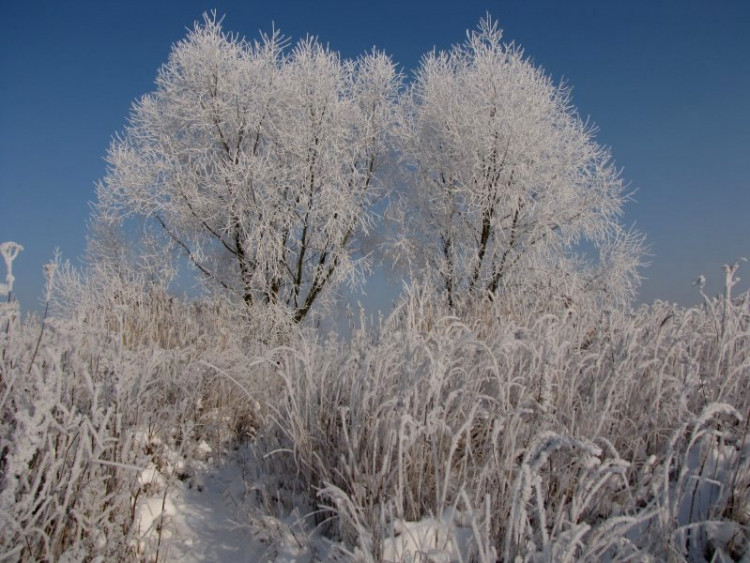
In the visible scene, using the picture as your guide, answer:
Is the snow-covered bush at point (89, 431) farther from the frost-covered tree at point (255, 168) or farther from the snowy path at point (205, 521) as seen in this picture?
the frost-covered tree at point (255, 168)

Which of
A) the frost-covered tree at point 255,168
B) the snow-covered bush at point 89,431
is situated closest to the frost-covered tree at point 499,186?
the frost-covered tree at point 255,168

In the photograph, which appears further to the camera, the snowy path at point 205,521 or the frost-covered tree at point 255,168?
the frost-covered tree at point 255,168

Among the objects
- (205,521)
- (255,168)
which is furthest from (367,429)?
(255,168)

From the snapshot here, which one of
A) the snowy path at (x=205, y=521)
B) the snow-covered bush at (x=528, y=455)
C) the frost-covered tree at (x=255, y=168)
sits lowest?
the snowy path at (x=205, y=521)

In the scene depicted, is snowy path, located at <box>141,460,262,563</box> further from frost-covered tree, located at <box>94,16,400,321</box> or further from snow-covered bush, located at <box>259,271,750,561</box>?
frost-covered tree, located at <box>94,16,400,321</box>

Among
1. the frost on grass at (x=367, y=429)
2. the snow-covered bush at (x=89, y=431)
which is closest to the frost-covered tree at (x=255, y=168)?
the frost on grass at (x=367, y=429)

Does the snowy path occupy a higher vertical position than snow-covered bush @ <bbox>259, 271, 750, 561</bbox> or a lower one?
lower

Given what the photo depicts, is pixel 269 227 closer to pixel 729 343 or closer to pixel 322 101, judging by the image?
pixel 322 101

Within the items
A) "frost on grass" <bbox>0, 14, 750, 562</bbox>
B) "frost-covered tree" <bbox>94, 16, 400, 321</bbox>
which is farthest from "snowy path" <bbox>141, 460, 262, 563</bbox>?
"frost-covered tree" <bbox>94, 16, 400, 321</bbox>

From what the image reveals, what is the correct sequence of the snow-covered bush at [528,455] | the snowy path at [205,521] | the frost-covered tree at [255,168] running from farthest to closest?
the frost-covered tree at [255,168] → the snowy path at [205,521] → the snow-covered bush at [528,455]

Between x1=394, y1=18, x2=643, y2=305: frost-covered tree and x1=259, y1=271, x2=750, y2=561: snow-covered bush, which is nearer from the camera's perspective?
x1=259, y1=271, x2=750, y2=561: snow-covered bush

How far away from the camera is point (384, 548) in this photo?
2.38 metres

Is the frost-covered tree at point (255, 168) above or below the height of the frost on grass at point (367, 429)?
above

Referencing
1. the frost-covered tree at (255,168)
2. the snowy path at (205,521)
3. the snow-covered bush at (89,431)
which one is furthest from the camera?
the frost-covered tree at (255,168)
